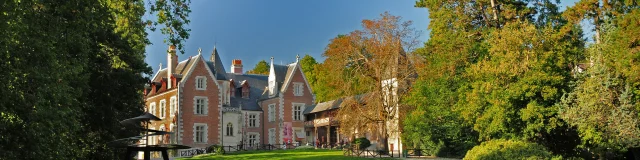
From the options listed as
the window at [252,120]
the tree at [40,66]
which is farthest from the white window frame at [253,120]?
the tree at [40,66]

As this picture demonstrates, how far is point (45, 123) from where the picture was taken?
12703mm

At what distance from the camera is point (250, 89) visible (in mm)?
56000

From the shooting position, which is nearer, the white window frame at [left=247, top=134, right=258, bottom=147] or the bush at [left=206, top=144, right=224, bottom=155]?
the bush at [left=206, top=144, right=224, bottom=155]

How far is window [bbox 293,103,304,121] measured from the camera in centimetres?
5488

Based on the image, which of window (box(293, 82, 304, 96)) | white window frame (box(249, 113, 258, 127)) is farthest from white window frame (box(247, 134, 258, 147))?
window (box(293, 82, 304, 96))

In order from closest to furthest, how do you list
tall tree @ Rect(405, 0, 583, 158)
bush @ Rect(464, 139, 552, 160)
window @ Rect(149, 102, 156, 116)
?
bush @ Rect(464, 139, 552, 160) < tall tree @ Rect(405, 0, 583, 158) < window @ Rect(149, 102, 156, 116)

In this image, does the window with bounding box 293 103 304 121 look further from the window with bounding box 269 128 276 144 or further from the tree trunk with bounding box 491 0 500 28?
the tree trunk with bounding box 491 0 500 28

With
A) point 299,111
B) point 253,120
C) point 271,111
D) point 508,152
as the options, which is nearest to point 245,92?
point 253,120

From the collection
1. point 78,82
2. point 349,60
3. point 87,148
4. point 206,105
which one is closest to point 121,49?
point 87,148

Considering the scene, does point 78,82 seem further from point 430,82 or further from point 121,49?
point 430,82

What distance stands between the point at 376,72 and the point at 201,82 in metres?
17.0

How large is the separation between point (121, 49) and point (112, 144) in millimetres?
8325

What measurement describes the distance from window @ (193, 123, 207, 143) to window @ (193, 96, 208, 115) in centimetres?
97

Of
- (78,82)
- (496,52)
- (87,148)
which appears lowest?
(87,148)
